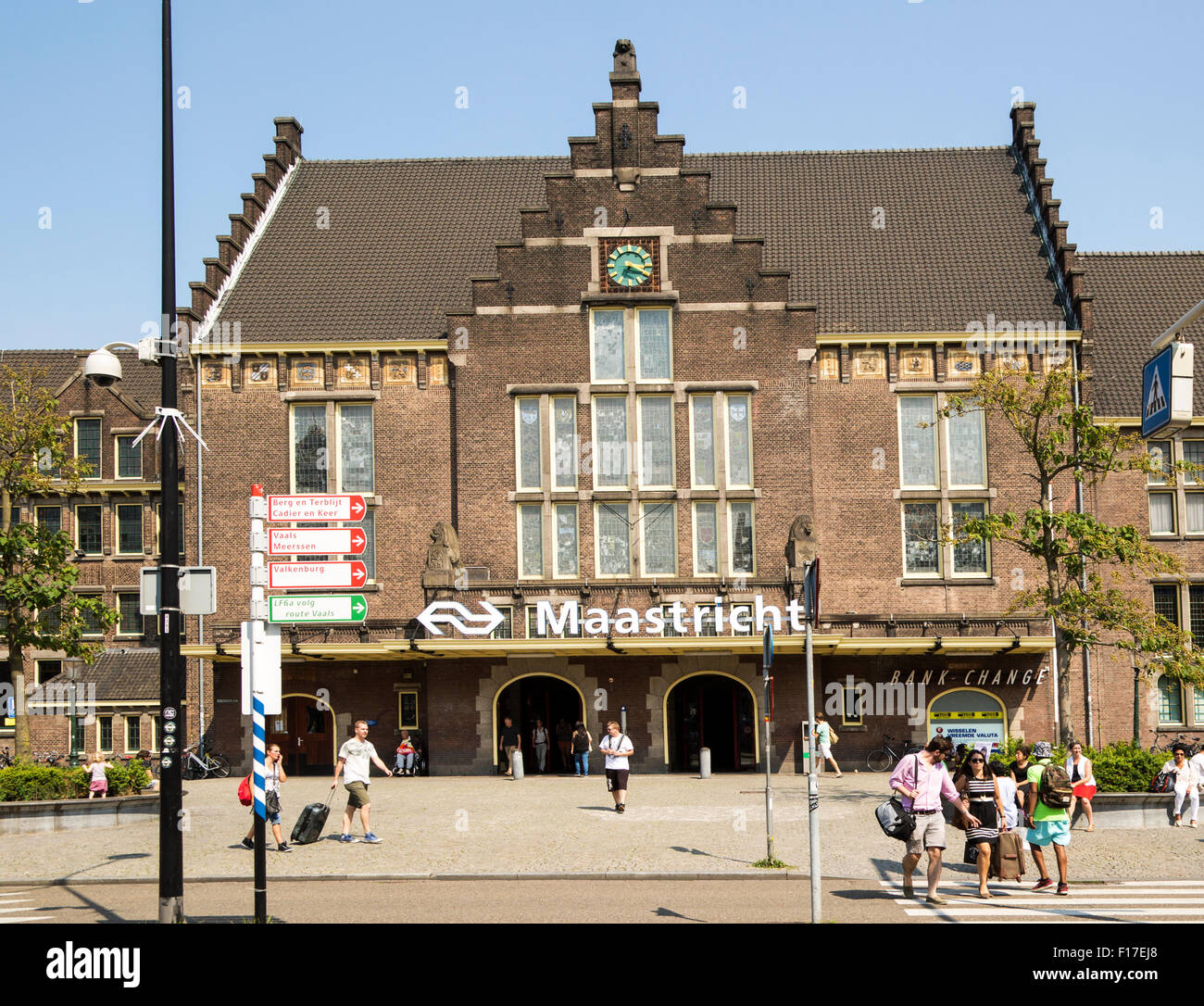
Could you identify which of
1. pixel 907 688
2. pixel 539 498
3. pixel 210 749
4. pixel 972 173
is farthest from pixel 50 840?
pixel 972 173

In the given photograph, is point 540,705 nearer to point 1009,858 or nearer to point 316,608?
point 1009,858

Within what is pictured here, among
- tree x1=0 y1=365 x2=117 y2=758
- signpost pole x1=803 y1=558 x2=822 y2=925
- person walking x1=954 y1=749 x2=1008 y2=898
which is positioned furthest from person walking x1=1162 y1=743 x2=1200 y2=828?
tree x1=0 y1=365 x2=117 y2=758

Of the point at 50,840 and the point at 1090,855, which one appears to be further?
the point at 50,840

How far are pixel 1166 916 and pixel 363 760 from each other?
1170cm

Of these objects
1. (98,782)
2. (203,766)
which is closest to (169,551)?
(98,782)

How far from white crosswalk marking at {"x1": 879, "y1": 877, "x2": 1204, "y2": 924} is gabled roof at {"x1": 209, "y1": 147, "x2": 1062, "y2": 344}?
21982 millimetres

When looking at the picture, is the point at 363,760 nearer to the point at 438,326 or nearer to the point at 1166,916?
the point at 1166,916

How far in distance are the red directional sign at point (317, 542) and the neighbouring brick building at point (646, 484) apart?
2030 centimetres

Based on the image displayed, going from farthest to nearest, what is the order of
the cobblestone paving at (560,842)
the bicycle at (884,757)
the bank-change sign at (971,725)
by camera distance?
the bank-change sign at (971,725) → the bicycle at (884,757) → the cobblestone paving at (560,842)

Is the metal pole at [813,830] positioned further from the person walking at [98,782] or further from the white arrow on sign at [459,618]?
the white arrow on sign at [459,618]

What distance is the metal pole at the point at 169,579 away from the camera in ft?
43.5

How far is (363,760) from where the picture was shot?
2003cm

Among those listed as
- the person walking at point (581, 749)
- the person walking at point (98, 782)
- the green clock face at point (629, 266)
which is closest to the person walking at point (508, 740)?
the person walking at point (581, 749)

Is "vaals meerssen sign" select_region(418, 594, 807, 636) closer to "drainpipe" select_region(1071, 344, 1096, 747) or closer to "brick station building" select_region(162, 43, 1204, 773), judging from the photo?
"brick station building" select_region(162, 43, 1204, 773)
